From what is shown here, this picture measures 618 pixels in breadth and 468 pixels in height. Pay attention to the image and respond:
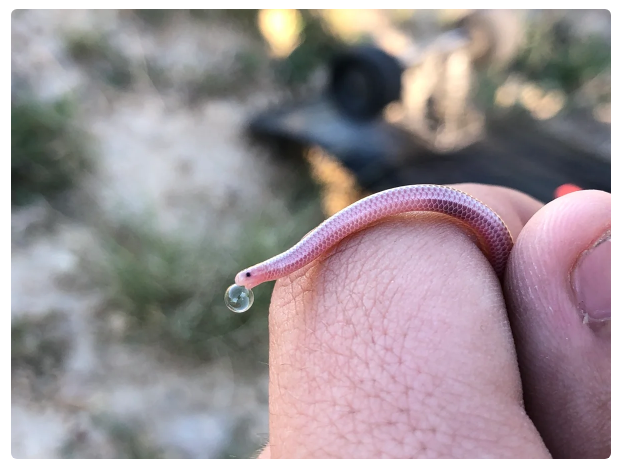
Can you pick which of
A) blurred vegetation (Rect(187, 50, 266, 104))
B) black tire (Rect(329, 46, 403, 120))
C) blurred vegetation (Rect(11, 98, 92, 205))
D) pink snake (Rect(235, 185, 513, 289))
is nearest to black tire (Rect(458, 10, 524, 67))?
black tire (Rect(329, 46, 403, 120))

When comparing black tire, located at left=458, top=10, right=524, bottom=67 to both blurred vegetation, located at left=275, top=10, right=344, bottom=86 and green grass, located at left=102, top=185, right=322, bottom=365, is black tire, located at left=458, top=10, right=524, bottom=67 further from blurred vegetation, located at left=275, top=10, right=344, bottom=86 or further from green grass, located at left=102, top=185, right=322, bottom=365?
green grass, located at left=102, top=185, right=322, bottom=365

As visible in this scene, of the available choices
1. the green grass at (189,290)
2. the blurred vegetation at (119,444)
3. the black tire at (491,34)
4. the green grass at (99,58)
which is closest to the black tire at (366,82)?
the black tire at (491,34)

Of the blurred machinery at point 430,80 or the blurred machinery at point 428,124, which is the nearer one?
the blurred machinery at point 428,124

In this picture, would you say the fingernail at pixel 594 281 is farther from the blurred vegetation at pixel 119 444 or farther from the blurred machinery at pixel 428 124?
the blurred machinery at pixel 428 124

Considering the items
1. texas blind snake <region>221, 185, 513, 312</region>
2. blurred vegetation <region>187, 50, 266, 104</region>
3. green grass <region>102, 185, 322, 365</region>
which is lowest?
texas blind snake <region>221, 185, 513, 312</region>

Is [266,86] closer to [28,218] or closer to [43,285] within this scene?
[28,218]

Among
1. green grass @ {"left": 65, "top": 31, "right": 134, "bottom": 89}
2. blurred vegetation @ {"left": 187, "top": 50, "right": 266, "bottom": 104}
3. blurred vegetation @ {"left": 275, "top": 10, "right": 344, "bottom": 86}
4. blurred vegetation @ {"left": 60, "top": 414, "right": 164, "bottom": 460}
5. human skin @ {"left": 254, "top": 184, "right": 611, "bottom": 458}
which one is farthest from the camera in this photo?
blurred vegetation @ {"left": 275, "top": 10, "right": 344, "bottom": 86}
